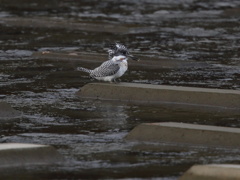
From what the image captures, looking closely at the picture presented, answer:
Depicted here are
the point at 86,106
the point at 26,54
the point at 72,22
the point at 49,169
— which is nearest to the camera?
the point at 49,169

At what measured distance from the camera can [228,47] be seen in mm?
22750

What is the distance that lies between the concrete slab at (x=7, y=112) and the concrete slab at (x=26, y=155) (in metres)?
2.98

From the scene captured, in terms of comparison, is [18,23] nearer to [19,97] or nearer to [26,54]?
[26,54]

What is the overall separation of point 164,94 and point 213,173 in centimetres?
575

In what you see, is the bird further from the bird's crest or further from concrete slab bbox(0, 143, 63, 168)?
concrete slab bbox(0, 143, 63, 168)

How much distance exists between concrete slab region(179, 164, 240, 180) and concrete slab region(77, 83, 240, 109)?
498 cm

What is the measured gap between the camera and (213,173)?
9000mm

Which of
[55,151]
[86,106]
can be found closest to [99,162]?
[55,151]

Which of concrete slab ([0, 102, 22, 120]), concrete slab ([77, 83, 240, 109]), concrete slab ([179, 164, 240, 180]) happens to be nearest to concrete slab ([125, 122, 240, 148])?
concrete slab ([179, 164, 240, 180])

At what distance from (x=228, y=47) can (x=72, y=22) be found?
655 centimetres

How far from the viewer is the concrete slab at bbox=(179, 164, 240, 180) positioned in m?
8.91

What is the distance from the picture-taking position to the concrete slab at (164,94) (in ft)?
46.7

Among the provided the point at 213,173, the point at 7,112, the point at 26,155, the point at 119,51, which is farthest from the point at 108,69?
the point at 213,173

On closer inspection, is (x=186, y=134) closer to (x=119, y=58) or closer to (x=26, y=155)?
(x=26, y=155)
